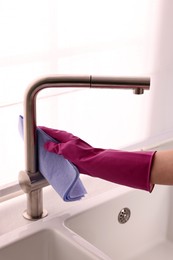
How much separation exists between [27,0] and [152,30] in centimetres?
42

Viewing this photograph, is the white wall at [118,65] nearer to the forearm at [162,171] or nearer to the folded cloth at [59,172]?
the folded cloth at [59,172]

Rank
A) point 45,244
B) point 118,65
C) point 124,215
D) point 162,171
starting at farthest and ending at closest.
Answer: point 118,65 < point 124,215 < point 45,244 < point 162,171

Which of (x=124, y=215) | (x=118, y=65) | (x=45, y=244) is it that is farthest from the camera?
(x=118, y=65)

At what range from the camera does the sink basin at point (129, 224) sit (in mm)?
1033

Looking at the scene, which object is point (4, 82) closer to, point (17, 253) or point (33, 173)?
point (33, 173)

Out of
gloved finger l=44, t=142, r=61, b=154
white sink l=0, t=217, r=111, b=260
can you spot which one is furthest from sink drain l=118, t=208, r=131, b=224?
gloved finger l=44, t=142, r=61, b=154

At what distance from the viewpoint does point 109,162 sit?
0.85 m

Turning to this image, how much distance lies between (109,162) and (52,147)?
0.11m

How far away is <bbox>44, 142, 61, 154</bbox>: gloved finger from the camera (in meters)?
0.89

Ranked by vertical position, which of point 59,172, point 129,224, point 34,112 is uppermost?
point 34,112

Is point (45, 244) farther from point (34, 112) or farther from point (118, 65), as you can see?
point (118, 65)

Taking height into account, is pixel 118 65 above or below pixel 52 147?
→ above

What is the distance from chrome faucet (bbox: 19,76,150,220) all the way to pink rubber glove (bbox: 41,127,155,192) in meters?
0.04

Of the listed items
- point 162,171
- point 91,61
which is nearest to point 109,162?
point 162,171
